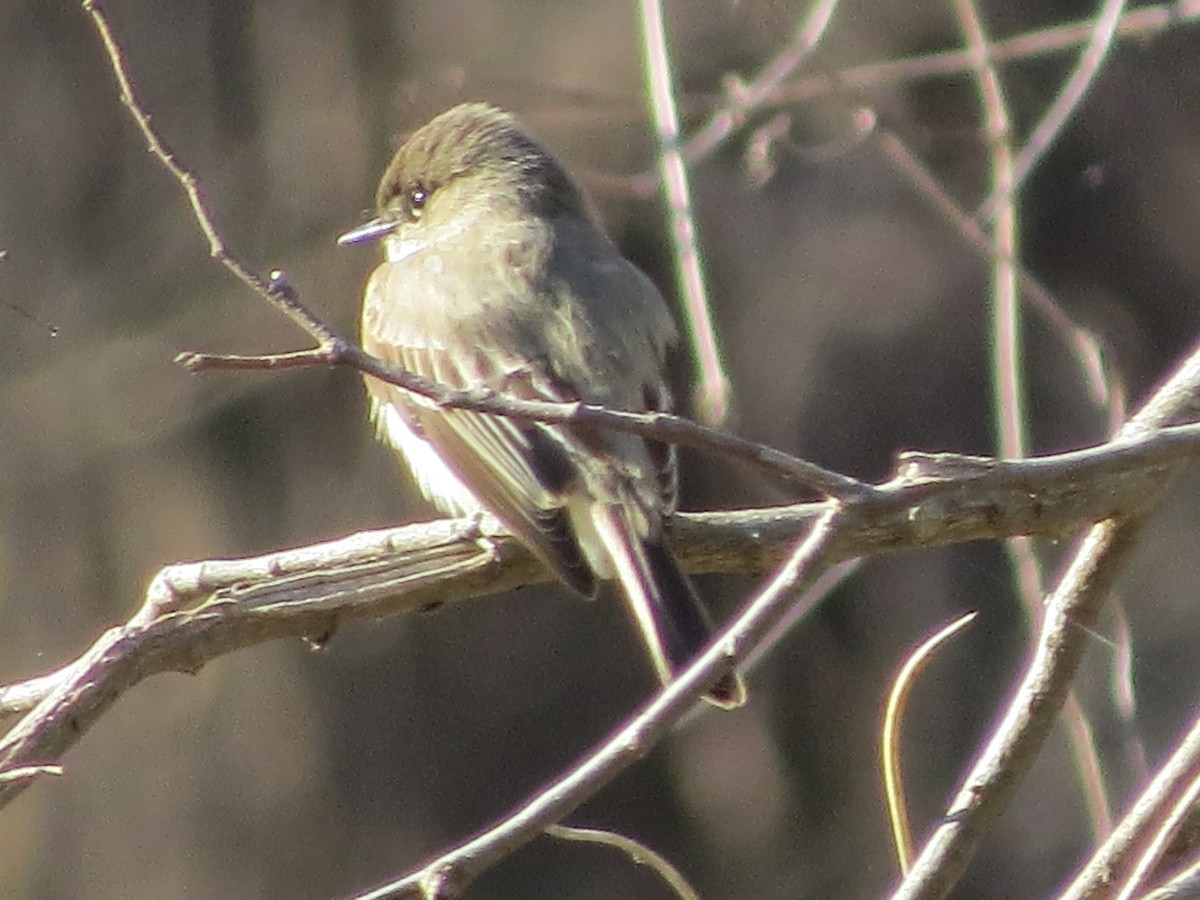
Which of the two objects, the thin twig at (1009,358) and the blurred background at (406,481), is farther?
the blurred background at (406,481)

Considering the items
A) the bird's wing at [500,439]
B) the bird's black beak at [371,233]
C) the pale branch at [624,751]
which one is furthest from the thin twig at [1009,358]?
the pale branch at [624,751]

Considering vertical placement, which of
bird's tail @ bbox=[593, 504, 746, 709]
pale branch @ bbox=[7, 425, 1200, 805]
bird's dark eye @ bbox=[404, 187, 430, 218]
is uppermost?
bird's dark eye @ bbox=[404, 187, 430, 218]

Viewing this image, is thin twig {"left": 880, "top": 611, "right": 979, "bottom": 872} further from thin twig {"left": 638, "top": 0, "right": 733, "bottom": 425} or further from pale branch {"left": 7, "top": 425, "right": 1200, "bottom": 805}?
thin twig {"left": 638, "top": 0, "right": 733, "bottom": 425}

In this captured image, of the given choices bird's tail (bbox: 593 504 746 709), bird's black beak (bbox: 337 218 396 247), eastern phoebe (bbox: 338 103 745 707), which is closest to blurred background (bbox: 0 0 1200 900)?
bird's black beak (bbox: 337 218 396 247)

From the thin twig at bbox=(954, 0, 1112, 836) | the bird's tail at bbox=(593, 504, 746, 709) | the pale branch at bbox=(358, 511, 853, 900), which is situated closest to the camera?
the pale branch at bbox=(358, 511, 853, 900)

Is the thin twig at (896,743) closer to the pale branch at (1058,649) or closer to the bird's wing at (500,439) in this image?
the pale branch at (1058,649)

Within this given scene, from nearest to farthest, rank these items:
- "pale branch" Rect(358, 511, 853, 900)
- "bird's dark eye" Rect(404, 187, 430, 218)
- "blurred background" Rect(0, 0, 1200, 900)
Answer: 1. "pale branch" Rect(358, 511, 853, 900)
2. "bird's dark eye" Rect(404, 187, 430, 218)
3. "blurred background" Rect(0, 0, 1200, 900)

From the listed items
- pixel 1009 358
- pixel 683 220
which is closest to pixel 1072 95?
pixel 1009 358
